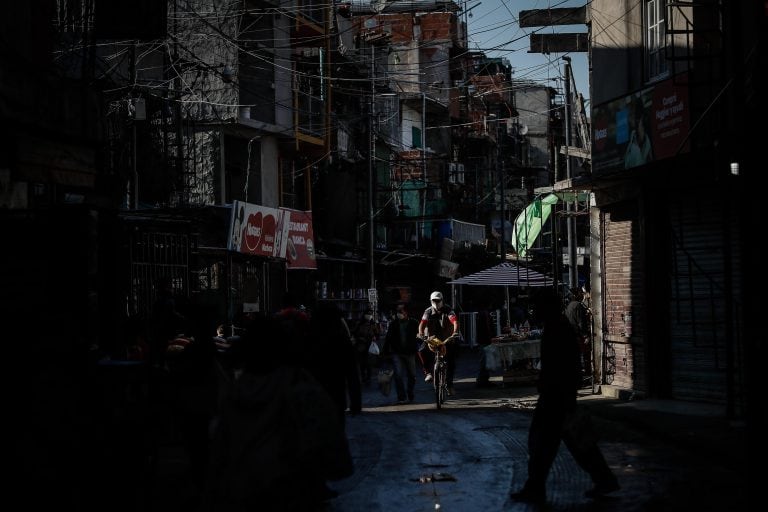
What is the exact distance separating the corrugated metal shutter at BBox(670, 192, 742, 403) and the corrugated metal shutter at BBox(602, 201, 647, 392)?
3.10 feet

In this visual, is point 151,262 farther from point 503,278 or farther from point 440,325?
point 503,278

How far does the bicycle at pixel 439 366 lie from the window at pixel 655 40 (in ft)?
19.8

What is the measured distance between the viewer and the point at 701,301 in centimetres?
1912

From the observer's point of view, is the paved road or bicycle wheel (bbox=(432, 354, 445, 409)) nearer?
the paved road

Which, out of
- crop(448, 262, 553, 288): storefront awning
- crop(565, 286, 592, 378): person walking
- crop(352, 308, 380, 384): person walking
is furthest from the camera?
crop(448, 262, 553, 288): storefront awning

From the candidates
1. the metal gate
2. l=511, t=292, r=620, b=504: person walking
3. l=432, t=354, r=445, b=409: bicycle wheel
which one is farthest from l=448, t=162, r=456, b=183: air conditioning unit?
l=511, t=292, r=620, b=504: person walking

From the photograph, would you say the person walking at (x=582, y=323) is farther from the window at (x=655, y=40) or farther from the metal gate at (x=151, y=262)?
the metal gate at (x=151, y=262)

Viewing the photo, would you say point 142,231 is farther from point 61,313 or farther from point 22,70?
point 61,313

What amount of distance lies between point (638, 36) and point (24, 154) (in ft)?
39.7

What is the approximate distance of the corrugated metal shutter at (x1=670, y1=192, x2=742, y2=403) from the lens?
719 inches

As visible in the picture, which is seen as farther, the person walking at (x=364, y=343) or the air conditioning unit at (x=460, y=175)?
the air conditioning unit at (x=460, y=175)

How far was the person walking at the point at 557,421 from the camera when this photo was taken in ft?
33.3

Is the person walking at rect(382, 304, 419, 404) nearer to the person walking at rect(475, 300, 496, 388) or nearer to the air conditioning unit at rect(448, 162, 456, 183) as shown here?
the person walking at rect(475, 300, 496, 388)

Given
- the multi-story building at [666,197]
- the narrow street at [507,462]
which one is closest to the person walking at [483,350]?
the multi-story building at [666,197]
